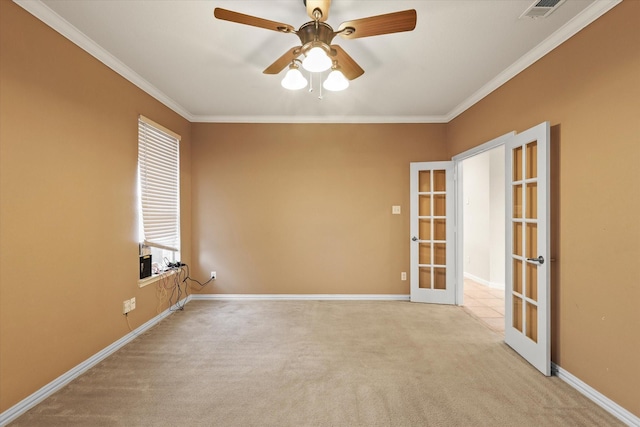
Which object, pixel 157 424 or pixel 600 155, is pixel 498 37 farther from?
pixel 157 424

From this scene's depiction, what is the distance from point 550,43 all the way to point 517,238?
164 cm

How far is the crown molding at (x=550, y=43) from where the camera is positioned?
1.88m

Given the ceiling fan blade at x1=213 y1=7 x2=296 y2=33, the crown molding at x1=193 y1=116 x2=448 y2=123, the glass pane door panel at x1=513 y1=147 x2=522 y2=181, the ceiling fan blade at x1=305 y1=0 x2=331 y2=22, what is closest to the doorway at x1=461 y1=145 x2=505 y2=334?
the crown molding at x1=193 y1=116 x2=448 y2=123

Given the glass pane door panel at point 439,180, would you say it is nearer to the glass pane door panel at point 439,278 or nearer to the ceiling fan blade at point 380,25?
the glass pane door panel at point 439,278

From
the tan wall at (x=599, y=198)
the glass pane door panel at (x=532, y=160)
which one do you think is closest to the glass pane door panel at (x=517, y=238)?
the tan wall at (x=599, y=198)

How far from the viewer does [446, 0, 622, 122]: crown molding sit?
1.88m

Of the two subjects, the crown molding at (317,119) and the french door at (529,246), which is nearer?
the french door at (529,246)

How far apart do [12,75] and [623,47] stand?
3.84m

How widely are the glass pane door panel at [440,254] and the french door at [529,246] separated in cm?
125

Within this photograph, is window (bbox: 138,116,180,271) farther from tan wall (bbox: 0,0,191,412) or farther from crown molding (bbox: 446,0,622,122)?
crown molding (bbox: 446,0,622,122)

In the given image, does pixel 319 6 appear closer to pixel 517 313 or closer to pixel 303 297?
pixel 517 313

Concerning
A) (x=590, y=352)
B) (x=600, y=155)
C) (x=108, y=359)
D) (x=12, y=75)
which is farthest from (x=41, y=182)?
(x=590, y=352)

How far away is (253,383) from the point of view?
215 centimetres

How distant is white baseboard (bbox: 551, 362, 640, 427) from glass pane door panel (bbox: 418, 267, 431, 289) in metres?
1.85
